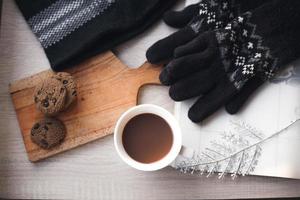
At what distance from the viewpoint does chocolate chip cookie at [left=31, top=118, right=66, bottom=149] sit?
2.14 feet

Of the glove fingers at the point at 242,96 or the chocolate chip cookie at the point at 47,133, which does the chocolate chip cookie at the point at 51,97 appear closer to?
the chocolate chip cookie at the point at 47,133

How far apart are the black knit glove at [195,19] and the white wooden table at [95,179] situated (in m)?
0.08

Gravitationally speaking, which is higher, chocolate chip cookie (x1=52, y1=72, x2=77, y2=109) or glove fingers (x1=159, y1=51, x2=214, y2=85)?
glove fingers (x1=159, y1=51, x2=214, y2=85)

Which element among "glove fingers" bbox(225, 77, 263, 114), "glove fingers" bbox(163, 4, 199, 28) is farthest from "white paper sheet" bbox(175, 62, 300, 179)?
"glove fingers" bbox(163, 4, 199, 28)

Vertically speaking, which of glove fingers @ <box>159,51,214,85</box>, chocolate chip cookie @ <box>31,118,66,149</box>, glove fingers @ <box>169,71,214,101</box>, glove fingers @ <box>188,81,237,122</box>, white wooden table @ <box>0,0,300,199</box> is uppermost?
glove fingers @ <box>159,51,214,85</box>

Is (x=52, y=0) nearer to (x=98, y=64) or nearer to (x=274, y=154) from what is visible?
(x=98, y=64)

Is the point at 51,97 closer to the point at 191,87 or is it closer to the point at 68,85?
the point at 68,85

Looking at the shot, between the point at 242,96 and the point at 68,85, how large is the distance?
26 centimetres

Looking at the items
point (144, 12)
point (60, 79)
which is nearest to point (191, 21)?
point (144, 12)

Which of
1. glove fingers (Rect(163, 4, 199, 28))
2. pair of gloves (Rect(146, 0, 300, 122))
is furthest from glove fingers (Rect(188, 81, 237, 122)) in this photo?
glove fingers (Rect(163, 4, 199, 28))

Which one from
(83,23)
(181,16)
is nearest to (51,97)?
(83,23)

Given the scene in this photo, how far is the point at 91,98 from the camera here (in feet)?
2.23

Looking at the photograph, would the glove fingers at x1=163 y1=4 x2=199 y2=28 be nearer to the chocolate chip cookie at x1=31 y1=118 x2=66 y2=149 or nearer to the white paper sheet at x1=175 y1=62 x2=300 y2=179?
the white paper sheet at x1=175 y1=62 x2=300 y2=179

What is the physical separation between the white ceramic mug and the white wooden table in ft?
0.17
